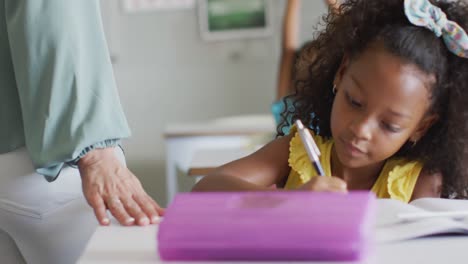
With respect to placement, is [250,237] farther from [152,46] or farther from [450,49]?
[152,46]

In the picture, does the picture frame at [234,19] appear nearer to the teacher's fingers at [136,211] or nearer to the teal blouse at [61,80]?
the teal blouse at [61,80]

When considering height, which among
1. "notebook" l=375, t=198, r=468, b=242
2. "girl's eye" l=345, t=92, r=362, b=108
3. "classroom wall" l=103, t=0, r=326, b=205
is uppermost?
"girl's eye" l=345, t=92, r=362, b=108

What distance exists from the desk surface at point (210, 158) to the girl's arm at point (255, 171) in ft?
2.27

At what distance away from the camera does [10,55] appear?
3.99ft

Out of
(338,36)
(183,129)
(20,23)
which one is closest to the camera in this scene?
(20,23)

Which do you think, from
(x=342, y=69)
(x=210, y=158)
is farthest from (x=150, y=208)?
(x=210, y=158)

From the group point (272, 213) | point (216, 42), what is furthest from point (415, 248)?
point (216, 42)

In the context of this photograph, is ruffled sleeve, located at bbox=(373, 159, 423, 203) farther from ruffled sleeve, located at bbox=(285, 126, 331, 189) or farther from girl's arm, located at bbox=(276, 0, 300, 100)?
girl's arm, located at bbox=(276, 0, 300, 100)

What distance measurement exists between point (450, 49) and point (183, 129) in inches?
92.9

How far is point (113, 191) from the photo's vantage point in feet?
3.52

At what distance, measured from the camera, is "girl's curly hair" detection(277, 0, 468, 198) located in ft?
3.87

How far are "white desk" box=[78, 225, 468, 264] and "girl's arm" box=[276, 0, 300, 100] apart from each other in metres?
2.36

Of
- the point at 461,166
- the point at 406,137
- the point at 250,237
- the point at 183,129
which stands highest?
the point at 250,237

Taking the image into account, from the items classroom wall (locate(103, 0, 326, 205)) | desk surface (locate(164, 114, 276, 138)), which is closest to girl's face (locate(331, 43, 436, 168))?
desk surface (locate(164, 114, 276, 138))
